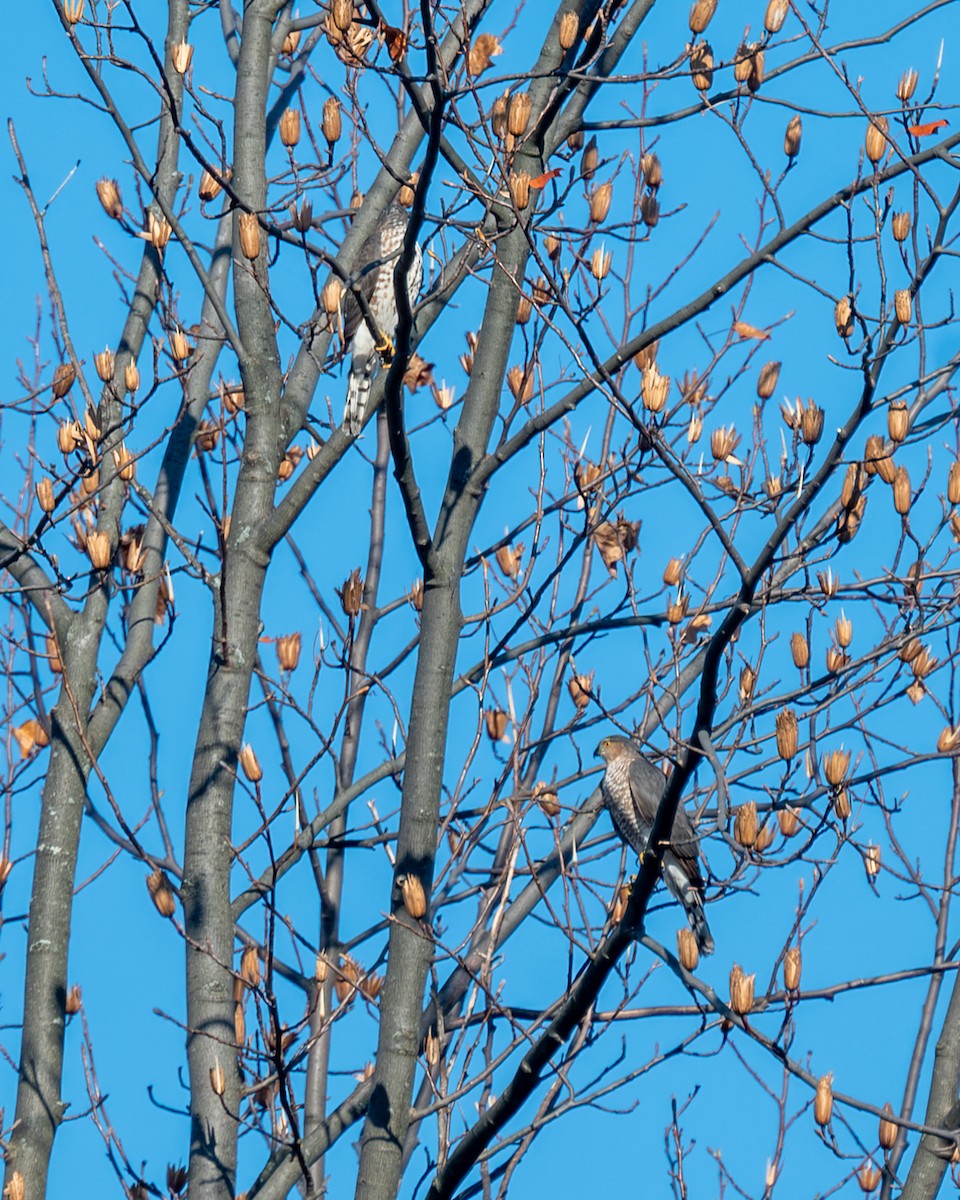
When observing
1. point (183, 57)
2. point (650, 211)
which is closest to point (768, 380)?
point (650, 211)

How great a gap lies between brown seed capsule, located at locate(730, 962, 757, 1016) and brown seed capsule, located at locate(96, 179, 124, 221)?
347 centimetres

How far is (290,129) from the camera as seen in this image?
5.03m

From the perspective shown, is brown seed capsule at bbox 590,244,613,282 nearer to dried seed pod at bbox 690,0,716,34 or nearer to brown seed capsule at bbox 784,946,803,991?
dried seed pod at bbox 690,0,716,34

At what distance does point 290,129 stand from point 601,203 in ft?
3.26

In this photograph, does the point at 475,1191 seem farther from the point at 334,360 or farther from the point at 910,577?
the point at 334,360

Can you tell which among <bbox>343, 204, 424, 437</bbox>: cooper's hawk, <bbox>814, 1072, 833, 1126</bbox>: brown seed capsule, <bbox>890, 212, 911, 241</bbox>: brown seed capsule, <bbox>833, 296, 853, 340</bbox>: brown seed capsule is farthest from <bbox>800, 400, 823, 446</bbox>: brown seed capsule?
<bbox>343, 204, 424, 437</bbox>: cooper's hawk

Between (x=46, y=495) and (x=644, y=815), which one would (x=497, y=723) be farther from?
(x=46, y=495)

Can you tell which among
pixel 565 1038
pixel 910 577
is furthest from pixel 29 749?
pixel 910 577

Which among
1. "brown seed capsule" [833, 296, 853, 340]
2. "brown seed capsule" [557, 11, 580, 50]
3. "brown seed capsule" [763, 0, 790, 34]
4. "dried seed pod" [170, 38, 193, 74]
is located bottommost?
"brown seed capsule" [833, 296, 853, 340]

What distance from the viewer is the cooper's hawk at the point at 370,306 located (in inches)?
234

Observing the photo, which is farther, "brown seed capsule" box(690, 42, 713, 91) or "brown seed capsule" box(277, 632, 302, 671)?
"brown seed capsule" box(277, 632, 302, 671)

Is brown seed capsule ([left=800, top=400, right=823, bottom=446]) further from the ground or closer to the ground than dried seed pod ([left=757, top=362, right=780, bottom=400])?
closer to the ground

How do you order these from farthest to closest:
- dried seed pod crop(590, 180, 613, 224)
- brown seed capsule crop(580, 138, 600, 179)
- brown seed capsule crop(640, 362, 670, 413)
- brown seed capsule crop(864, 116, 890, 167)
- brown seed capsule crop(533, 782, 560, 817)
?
brown seed capsule crop(580, 138, 600, 179) → dried seed pod crop(590, 180, 613, 224) → brown seed capsule crop(533, 782, 560, 817) → brown seed capsule crop(864, 116, 890, 167) → brown seed capsule crop(640, 362, 670, 413)

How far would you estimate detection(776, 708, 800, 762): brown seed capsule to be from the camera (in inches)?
154
